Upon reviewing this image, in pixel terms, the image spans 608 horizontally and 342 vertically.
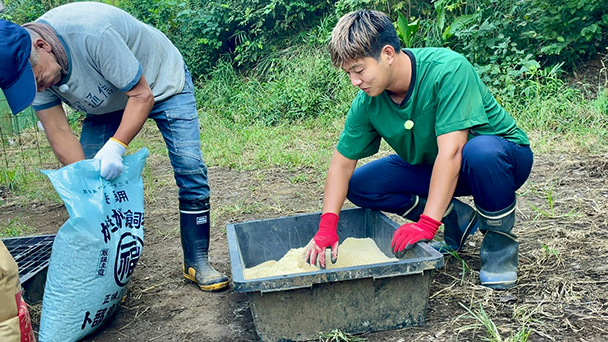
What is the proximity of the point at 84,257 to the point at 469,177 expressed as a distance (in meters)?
1.50

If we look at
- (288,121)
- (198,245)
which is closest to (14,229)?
(198,245)

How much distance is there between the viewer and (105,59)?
83.9 inches

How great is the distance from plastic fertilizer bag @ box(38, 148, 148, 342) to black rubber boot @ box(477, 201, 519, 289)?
57.0 inches

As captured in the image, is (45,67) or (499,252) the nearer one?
(45,67)

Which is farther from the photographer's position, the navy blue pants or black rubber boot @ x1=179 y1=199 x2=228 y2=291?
black rubber boot @ x1=179 y1=199 x2=228 y2=291

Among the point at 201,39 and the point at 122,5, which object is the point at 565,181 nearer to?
the point at 201,39

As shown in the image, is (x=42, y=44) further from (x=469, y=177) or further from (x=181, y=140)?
(x=469, y=177)

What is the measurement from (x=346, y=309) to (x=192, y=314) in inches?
29.2

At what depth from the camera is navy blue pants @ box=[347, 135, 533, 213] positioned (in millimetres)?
2102

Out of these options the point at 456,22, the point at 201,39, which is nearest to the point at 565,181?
the point at 456,22

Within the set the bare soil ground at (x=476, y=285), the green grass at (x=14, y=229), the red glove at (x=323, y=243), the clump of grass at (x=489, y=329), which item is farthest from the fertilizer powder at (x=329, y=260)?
the green grass at (x=14, y=229)

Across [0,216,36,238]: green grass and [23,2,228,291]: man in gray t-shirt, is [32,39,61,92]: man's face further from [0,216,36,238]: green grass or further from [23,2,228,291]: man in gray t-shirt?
[0,216,36,238]: green grass

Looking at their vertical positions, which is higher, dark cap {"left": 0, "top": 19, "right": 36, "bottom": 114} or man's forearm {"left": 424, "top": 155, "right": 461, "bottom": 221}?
dark cap {"left": 0, "top": 19, "right": 36, "bottom": 114}

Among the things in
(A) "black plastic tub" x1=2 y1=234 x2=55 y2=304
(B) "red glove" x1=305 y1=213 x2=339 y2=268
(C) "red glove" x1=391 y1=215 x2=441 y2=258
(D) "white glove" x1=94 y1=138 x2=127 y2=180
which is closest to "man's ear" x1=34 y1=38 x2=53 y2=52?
(D) "white glove" x1=94 y1=138 x2=127 y2=180
